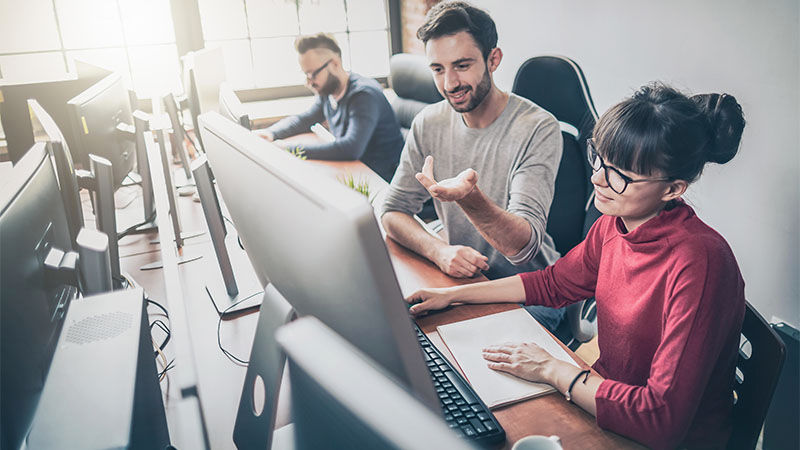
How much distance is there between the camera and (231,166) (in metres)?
0.72

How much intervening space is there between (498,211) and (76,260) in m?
0.87

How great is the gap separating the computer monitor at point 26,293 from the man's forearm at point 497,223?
798 millimetres

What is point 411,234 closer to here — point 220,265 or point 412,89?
point 220,265

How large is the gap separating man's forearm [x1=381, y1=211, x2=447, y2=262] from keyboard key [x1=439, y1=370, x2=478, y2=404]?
529mm

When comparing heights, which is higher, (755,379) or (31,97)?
(31,97)

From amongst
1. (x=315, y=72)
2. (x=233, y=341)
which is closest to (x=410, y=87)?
(x=315, y=72)

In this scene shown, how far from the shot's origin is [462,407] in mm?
820

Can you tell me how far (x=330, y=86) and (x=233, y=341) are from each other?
1.85 meters

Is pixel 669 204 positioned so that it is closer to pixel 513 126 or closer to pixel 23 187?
pixel 513 126

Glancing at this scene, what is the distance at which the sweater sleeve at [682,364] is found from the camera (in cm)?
81

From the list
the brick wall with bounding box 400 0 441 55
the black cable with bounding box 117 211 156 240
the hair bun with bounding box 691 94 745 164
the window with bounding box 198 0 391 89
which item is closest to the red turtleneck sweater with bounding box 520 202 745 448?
the hair bun with bounding box 691 94 745 164

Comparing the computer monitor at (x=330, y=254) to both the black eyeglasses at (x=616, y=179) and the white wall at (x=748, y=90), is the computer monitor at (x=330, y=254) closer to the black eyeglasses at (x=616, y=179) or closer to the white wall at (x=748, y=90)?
the black eyeglasses at (x=616, y=179)

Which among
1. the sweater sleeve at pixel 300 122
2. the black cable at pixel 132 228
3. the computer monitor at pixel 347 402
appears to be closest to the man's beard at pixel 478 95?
the black cable at pixel 132 228

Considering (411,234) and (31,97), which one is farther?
(31,97)
